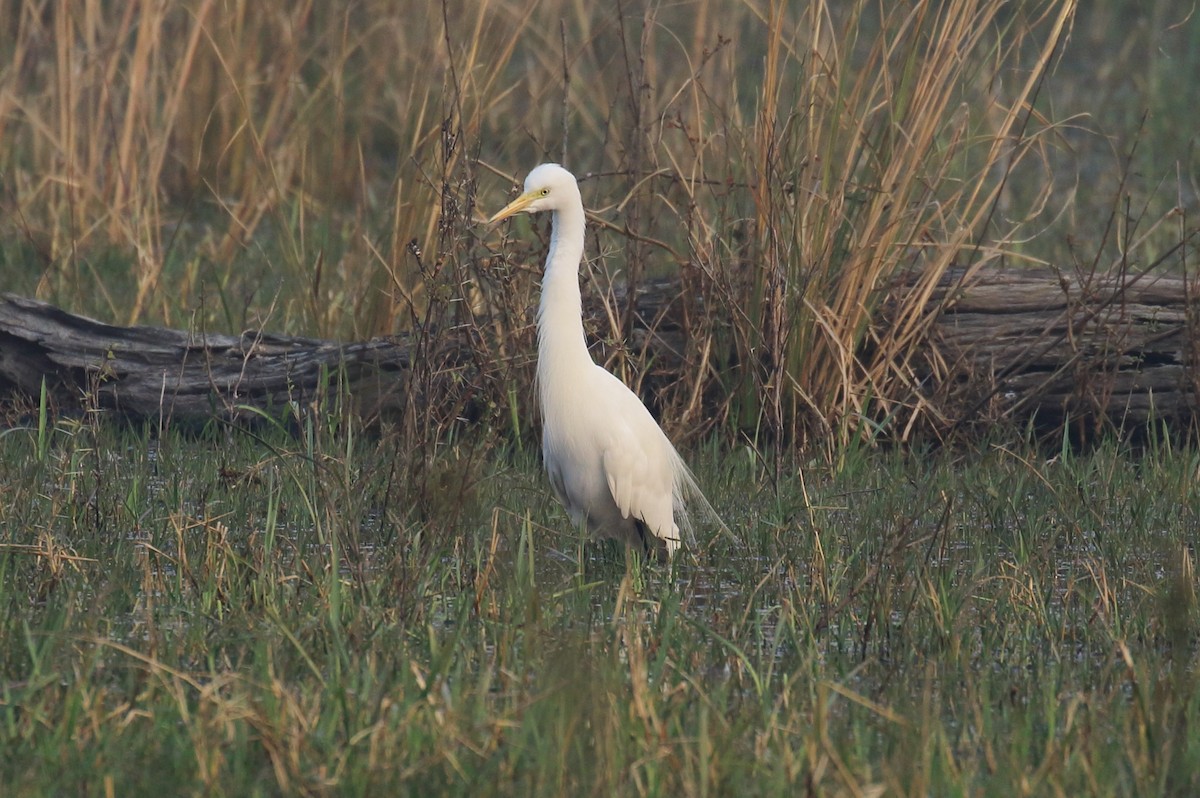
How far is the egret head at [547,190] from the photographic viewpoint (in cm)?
394

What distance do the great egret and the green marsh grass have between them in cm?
14

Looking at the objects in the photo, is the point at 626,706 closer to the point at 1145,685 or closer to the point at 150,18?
the point at 1145,685

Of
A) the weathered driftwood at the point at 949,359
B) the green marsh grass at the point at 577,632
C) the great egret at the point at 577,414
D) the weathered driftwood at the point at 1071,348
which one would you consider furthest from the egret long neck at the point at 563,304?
the weathered driftwood at the point at 1071,348

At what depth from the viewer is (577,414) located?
4.02 m

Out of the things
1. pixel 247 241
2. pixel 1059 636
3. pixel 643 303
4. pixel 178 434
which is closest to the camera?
pixel 1059 636

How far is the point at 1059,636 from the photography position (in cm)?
323

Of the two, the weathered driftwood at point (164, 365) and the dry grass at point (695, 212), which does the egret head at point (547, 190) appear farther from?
the weathered driftwood at point (164, 365)

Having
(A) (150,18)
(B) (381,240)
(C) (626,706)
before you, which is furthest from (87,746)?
(A) (150,18)

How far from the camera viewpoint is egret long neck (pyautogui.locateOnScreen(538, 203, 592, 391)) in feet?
13.1

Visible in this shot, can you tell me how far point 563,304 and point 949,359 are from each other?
1709 mm

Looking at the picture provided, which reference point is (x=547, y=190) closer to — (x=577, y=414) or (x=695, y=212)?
(x=577, y=414)

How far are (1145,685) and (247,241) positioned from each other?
5584mm

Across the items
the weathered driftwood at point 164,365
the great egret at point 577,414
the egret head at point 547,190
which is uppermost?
the egret head at point 547,190

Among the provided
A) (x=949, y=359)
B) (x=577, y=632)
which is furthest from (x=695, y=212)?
(x=577, y=632)
